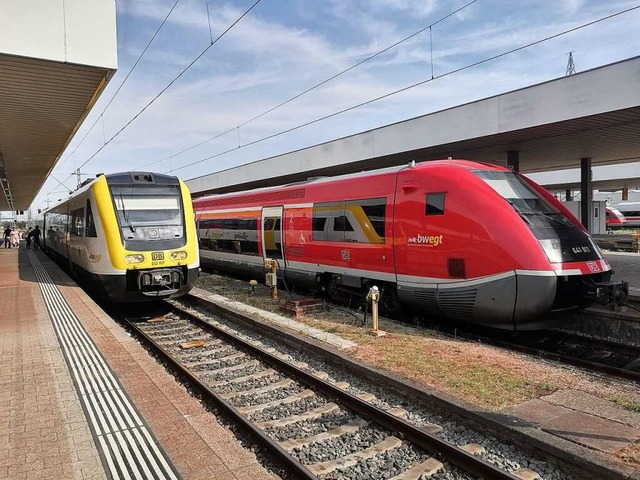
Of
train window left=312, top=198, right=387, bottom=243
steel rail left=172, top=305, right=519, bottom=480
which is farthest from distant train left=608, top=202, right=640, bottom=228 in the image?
steel rail left=172, top=305, right=519, bottom=480

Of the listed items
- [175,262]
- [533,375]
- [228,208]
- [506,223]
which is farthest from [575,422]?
[228,208]

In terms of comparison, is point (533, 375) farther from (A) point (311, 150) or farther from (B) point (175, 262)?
(A) point (311, 150)

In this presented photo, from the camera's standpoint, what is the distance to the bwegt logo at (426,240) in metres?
8.17

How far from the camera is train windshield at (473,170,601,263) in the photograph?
7.47 metres

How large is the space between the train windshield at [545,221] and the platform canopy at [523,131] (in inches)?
164

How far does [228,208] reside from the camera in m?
16.6

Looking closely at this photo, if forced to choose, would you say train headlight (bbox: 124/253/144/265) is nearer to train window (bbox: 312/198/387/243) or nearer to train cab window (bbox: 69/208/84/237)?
train cab window (bbox: 69/208/84/237)

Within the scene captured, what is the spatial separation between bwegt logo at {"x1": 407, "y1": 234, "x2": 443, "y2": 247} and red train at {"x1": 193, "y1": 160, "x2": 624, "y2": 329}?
2cm

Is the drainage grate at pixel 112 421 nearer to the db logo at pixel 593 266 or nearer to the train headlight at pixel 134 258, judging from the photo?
the train headlight at pixel 134 258

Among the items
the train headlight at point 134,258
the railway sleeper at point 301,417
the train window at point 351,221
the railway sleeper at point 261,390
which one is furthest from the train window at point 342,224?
the railway sleeper at point 301,417

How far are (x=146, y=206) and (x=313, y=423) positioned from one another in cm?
686

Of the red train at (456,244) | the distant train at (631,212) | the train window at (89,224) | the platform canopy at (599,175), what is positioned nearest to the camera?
the red train at (456,244)

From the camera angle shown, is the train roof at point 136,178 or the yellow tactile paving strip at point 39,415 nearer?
the yellow tactile paving strip at point 39,415

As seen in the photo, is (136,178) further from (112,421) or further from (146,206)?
(112,421)
